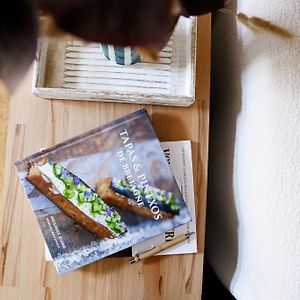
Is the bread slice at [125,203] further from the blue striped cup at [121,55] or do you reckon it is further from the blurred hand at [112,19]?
the blurred hand at [112,19]

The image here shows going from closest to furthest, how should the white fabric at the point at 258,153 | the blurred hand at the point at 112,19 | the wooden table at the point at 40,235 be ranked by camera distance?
1. the blurred hand at the point at 112,19
2. the white fabric at the point at 258,153
3. the wooden table at the point at 40,235

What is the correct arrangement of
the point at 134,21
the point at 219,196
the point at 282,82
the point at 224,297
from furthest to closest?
1. the point at 224,297
2. the point at 219,196
3. the point at 282,82
4. the point at 134,21

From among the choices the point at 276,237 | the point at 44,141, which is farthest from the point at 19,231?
the point at 276,237

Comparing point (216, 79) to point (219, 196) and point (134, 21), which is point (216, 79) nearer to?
point (219, 196)

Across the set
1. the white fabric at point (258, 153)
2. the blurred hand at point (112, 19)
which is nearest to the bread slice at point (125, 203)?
the white fabric at point (258, 153)

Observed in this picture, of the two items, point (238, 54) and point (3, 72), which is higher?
point (238, 54)

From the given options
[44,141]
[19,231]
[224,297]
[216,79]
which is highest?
[216,79]

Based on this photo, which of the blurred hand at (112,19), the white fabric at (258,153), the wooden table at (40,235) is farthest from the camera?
the wooden table at (40,235)

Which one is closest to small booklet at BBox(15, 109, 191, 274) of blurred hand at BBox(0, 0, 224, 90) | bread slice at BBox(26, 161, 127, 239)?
bread slice at BBox(26, 161, 127, 239)

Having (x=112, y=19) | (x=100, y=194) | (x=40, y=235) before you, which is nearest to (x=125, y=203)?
(x=100, y=194)
